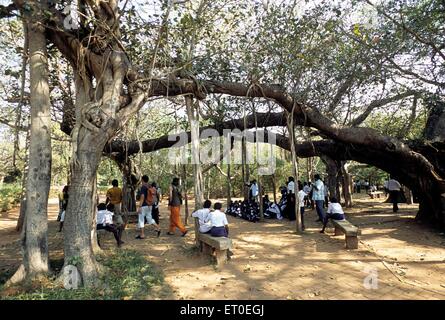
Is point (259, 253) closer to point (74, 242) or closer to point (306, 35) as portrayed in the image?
point (74, 242)

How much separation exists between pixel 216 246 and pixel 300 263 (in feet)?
5.31

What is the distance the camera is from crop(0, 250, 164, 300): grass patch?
13.6 ft

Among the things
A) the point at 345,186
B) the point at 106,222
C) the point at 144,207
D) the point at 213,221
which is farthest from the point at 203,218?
the point at 345,186

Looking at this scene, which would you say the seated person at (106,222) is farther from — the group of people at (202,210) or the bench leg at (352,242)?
the bench leg at (352,242)

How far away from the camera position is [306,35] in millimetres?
7980

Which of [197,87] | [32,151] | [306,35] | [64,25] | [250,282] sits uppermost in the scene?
[306,35]

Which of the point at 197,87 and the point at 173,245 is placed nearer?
the point at 197,87

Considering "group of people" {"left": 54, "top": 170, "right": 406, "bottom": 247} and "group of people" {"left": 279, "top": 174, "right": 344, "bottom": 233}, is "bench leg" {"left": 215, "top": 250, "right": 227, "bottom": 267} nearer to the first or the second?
"group of people" {"left": 54, "top": 170, "right": 406, "bottom": 247}

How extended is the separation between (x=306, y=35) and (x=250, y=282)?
6184 mm

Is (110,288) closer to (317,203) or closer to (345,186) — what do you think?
(317,203)

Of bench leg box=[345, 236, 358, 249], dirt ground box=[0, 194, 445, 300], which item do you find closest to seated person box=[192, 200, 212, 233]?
dirt ground box=[0, 194, 445, 300]

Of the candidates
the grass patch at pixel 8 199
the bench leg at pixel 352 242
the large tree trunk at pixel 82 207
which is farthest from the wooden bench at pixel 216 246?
the grass patch at pixel 8 199

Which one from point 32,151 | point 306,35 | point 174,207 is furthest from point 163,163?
point 32,151

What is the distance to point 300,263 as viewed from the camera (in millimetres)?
5832
